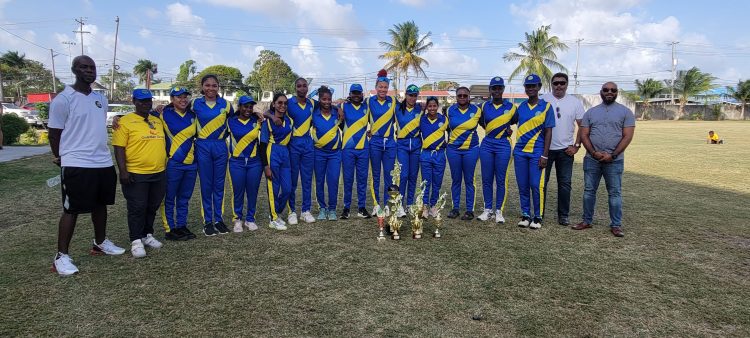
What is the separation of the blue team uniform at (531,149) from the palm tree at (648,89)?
5548 cm

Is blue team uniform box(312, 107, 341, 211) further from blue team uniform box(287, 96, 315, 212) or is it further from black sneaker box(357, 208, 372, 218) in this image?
black sneaker box(357, 208, 372, 218)

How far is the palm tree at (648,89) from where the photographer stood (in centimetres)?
5528

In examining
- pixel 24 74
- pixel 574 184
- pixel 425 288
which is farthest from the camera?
→ pixel 24 74

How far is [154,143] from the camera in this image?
15.7 feet

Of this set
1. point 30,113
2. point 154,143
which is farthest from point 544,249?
point 30,113

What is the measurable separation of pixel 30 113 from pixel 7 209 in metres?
23.3

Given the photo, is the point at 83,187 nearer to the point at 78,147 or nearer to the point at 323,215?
the point at 78,147

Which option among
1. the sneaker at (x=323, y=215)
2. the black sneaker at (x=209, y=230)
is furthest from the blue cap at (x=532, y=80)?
the black sneaker at (x=209, y=230)

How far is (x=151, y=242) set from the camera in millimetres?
5113

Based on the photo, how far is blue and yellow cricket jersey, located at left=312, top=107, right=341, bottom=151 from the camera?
19.8 ft

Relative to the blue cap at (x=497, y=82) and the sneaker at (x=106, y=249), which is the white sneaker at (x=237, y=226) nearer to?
the sneaker at (x=106, y=249)

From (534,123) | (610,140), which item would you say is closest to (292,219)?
(534,123)

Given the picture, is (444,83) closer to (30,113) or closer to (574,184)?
(30,113)

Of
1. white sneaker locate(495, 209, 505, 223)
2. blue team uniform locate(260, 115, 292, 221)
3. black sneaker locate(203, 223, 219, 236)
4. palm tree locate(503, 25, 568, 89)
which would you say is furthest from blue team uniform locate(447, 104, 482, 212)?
palm tree locate(503, 25, 568, 89)
